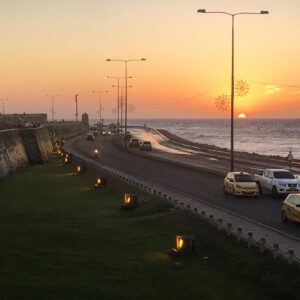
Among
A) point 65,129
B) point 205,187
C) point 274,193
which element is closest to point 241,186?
point 274,193

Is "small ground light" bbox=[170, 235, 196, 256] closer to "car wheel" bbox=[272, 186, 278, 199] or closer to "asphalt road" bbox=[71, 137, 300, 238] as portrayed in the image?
"asphalt road" bbox=[71, 137, 300, 238]

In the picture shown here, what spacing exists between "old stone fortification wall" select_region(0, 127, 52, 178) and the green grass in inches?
920

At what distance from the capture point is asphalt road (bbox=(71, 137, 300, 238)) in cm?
2489

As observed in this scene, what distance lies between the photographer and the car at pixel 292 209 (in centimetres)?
2248

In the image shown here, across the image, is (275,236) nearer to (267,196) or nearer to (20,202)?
(267,196)

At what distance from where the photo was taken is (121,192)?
121 feet

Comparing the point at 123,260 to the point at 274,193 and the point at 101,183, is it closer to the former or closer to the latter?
the point at 274,193

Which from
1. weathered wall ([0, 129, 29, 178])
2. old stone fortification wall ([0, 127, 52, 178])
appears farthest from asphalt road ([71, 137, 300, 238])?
old stone fortification wall ([0, 127, 52, 178])

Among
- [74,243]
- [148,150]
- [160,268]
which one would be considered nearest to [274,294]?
[160,268]

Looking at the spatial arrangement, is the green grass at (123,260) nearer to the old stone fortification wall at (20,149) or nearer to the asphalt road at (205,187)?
the asphalt road at (205,187)

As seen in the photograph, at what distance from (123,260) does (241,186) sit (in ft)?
46.1

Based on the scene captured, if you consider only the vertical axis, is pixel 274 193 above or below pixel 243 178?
below

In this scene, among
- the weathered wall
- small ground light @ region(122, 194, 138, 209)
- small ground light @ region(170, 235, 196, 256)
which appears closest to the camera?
small ground light @ region(170, 235, 196, 256)

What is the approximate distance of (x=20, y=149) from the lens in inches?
2564
